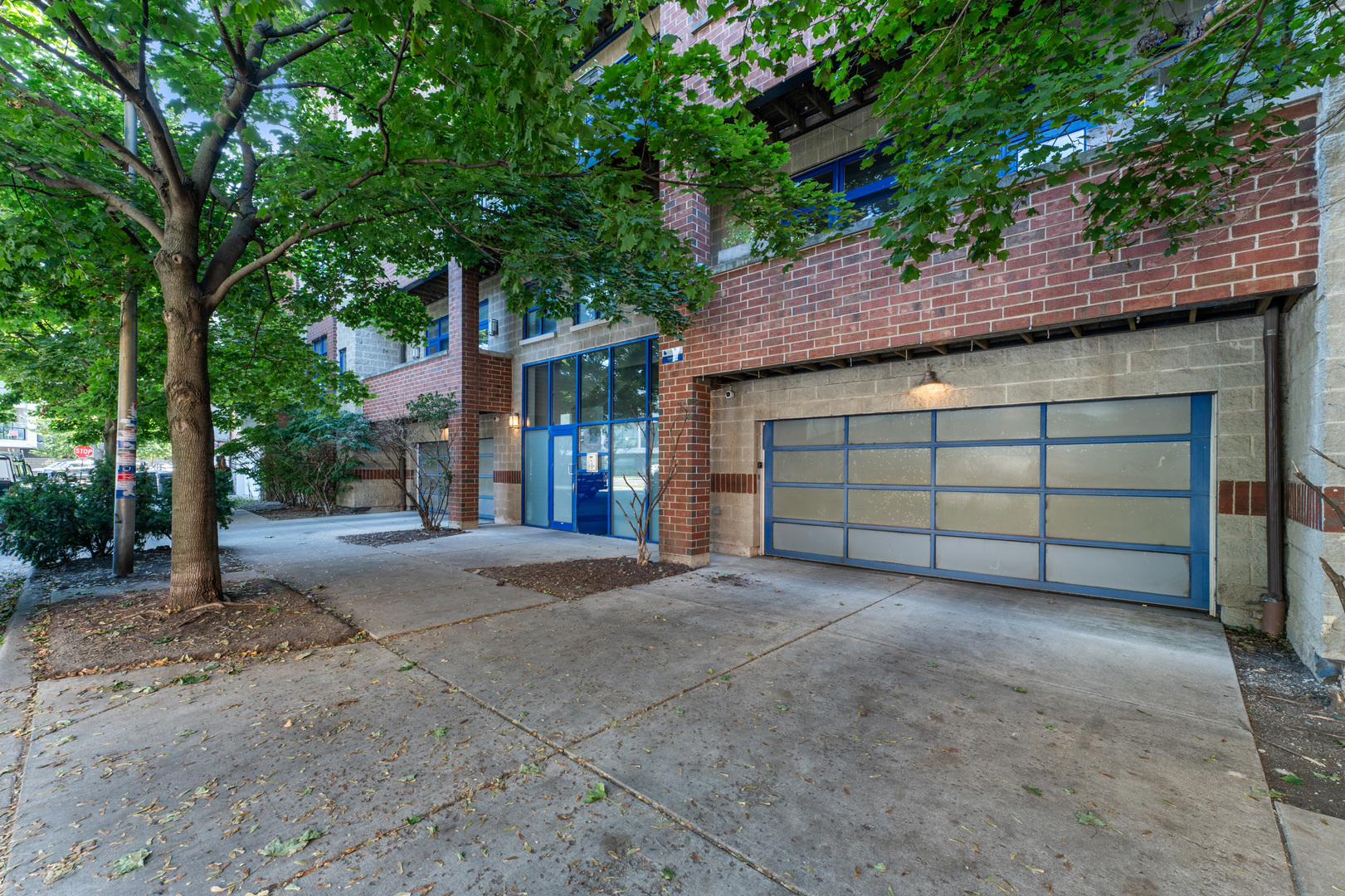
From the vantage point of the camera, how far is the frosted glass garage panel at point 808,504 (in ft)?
26.1

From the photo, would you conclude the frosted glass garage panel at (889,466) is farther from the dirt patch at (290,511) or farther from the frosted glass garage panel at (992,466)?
the dirt patch at (290,511)

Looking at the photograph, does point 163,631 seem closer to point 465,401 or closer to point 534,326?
point 465,401

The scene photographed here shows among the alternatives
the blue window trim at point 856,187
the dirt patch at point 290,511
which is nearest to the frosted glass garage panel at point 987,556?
the blue window trim at point 856,187

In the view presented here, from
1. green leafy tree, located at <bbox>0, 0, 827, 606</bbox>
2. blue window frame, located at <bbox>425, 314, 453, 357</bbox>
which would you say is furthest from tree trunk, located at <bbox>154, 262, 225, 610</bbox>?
blue window frame, located at <bbox>425, 314, 453, 357</bbox>

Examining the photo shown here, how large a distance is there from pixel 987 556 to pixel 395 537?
10542 mm

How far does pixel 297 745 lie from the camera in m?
2.88

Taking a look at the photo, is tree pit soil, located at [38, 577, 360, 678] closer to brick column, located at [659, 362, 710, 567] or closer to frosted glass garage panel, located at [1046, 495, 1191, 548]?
brick column, located at [659, 362, 710, 567]

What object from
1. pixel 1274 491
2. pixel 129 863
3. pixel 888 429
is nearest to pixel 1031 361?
pixel 888 429

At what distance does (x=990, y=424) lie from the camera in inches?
262

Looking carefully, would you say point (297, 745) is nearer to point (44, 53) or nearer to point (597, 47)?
point (44, 53)

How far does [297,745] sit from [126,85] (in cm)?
542

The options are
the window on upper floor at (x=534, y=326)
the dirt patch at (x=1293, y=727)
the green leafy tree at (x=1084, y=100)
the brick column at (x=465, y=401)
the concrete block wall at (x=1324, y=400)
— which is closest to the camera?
the dirt patch at (x=1293, y=727)

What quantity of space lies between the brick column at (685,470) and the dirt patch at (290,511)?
1181cm

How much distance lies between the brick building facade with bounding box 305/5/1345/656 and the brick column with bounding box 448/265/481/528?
13.0ft
